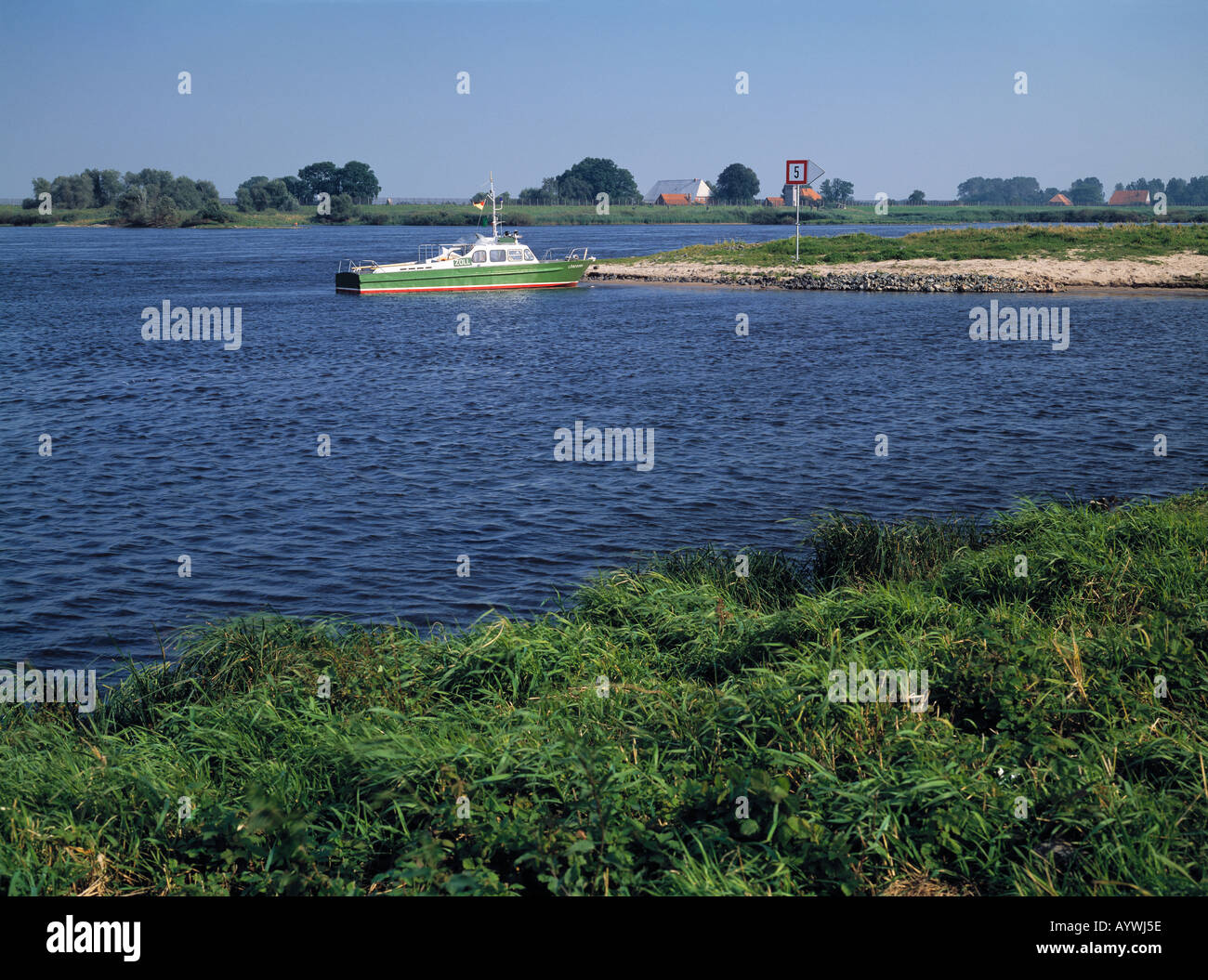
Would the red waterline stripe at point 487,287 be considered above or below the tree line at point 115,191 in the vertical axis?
below

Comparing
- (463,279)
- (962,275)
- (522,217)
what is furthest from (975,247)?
(522,217)

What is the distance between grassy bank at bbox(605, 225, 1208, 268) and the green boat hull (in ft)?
43.3

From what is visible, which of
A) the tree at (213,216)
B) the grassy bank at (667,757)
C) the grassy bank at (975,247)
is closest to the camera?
the grassy bank at (667,757)

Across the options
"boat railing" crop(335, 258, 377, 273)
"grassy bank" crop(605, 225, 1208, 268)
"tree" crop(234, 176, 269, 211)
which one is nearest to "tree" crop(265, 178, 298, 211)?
"tree" crop(234, 176, 269, 211)

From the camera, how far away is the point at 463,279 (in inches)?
2312

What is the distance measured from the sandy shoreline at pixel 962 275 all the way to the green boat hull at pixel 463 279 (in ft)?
27.6

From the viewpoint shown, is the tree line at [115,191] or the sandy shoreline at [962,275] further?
the tree line at [115,191]

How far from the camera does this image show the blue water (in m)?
13.4

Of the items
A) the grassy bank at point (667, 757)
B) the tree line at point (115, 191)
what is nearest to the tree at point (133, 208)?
the tree line at point (115, 191)

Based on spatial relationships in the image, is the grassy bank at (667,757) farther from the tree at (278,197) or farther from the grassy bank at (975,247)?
the tree at (278,197)

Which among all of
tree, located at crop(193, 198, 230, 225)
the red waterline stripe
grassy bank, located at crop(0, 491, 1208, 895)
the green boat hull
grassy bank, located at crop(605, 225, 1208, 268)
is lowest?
grassy bank, located at crop(0, 491, 1208, 895)

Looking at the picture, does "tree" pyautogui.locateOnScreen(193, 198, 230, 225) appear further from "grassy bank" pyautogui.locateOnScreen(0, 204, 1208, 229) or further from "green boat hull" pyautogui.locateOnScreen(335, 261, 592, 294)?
"green boat hull" pyautogui.locateOnScreen(335, 261, 592, 294)

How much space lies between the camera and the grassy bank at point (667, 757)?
5.05 m

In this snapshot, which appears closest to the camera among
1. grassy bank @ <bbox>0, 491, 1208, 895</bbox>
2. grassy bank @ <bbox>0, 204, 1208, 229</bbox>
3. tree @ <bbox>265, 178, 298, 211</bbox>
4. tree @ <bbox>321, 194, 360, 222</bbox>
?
grassy bank @ <bbox>0, 491, 1208, 895</bbox>
